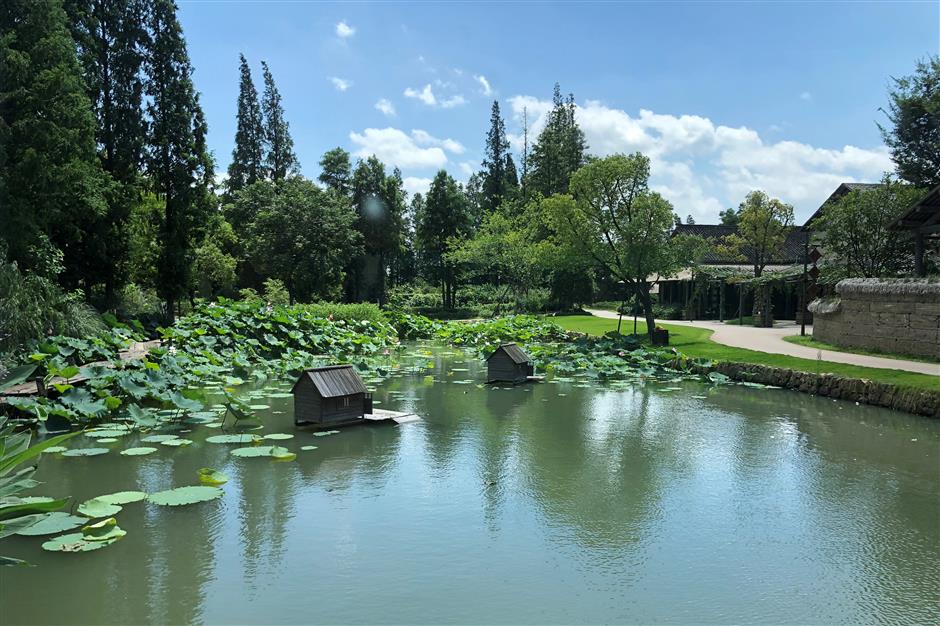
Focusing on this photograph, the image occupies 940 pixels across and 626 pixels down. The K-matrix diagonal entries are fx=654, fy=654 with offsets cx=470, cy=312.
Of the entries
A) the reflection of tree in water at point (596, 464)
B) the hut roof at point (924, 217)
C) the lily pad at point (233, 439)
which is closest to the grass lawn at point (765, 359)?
the reflection of tree in water at point (596, 464)

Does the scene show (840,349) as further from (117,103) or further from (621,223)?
(117,103)

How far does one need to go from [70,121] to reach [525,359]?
10.8 metres

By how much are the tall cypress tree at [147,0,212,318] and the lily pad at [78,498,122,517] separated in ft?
57.8

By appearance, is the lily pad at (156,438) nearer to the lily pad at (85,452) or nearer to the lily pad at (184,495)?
the lily pad at (85,452)

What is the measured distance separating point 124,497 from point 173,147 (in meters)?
18.6

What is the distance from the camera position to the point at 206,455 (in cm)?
767

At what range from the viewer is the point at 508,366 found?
13867mm

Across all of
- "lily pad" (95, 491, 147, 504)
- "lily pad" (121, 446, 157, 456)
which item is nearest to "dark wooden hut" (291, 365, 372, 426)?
"lily pad" (121, 446, 157, 456)

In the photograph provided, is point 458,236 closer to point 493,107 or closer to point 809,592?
point 493,107

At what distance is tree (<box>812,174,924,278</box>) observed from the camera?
18656 millimetres

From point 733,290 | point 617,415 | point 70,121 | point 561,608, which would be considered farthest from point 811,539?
point 733,290

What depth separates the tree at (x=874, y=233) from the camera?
18.7 meters

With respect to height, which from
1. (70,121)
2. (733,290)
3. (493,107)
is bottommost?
(733,290)

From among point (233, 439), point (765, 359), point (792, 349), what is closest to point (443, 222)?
point (792, 349)
